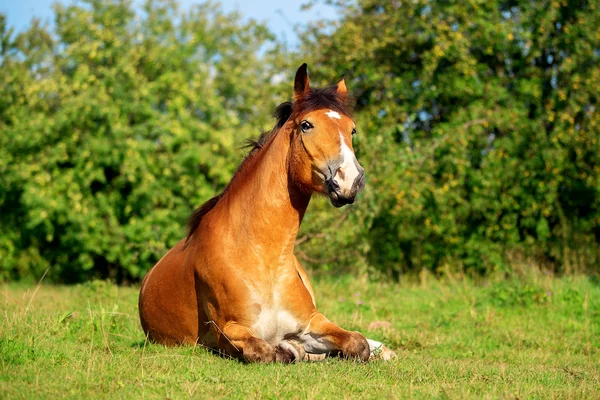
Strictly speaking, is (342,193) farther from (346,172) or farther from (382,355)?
(382,355)

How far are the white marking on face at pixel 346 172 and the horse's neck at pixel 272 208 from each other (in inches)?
26.7

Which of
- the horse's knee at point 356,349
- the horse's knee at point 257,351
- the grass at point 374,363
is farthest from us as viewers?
the horse's knee at point 356,349

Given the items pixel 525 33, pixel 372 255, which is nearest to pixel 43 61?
pixel 372 255

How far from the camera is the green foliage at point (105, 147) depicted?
17.9 m

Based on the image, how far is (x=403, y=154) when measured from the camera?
1376 centimetres

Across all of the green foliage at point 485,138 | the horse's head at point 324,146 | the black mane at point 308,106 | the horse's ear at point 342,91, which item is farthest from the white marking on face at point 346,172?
the green foliage at point 485,138

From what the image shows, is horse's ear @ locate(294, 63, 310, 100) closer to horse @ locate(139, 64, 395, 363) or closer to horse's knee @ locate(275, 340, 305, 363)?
horse @ locate(139, 64, 395, 363)

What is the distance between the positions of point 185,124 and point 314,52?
469 centimetres

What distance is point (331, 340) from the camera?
5.70 m

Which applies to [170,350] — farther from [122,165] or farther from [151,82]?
[151,82]

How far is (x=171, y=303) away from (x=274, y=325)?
126cm

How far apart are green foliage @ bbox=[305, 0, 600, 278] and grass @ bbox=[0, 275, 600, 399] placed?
4431mm

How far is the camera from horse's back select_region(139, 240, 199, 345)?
617cm

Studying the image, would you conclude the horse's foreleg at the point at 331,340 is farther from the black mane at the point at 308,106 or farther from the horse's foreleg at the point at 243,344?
the black mane at the point at 308,106
